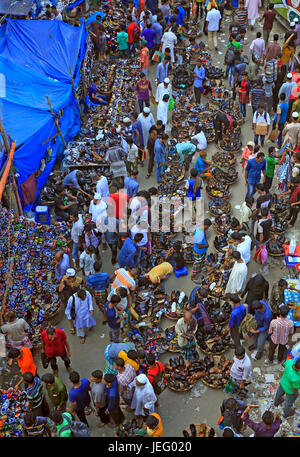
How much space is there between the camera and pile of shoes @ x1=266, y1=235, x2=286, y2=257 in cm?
1231

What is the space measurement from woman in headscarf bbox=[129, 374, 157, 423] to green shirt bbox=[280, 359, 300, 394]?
1.99m

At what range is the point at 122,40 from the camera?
1812cm

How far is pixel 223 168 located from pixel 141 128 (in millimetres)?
2184

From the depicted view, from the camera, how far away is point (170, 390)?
10109 millimetres

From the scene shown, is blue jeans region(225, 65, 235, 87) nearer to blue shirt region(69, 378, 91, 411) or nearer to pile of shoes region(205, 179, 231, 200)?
pile of shoes region(205, 179, 231, 200)

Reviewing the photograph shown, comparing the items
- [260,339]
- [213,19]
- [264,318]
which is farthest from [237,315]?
[213,19]

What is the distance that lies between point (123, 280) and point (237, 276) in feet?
6.69

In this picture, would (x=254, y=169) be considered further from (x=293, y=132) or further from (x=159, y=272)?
(x=159, y=272)

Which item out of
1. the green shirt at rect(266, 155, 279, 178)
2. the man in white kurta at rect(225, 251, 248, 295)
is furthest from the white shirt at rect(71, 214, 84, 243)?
the green shirt at rect(266, 155, 279, 178)

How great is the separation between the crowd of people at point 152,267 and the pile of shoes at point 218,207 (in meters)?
0.41

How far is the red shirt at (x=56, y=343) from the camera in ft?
31.9

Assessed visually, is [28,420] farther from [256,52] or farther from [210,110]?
[256,52]

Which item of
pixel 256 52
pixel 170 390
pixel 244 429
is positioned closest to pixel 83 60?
pixel 256 52

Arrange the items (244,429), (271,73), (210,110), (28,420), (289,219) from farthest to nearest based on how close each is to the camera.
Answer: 1. (210,110)
2. (271,73)
3. (289,219)
4. (244,429)
5. (28,420)
